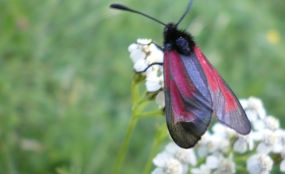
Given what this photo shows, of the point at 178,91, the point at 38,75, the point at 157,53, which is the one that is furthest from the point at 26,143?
the point at 178,91

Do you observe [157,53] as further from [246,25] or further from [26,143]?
[246,25]

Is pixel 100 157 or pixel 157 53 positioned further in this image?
pixel 100 157

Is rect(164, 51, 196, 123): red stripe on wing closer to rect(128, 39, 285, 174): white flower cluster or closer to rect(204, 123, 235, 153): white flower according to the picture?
rect(128, 39, 285, 174): white flower cluster

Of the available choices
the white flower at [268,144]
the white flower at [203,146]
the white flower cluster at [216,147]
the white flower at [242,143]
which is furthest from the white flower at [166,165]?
the white flower at [268,144]

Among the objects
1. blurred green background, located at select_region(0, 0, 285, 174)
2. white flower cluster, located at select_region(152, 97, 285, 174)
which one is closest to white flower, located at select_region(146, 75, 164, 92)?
white flower cluster, located at select_region(152, 97, 285, 174)

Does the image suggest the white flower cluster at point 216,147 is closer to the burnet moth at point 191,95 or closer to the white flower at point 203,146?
the white flower at point 203,146

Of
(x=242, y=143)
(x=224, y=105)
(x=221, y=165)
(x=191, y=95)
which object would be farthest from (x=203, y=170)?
(x=191, y=95)
